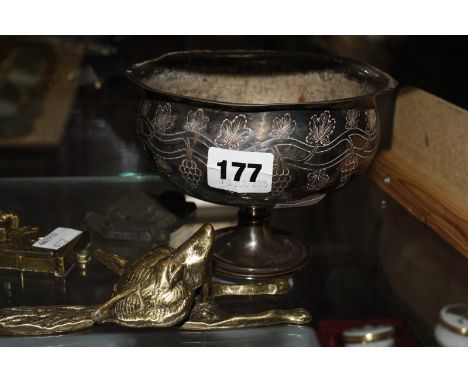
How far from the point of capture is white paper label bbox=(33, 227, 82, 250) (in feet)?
4.35

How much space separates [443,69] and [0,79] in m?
1.10

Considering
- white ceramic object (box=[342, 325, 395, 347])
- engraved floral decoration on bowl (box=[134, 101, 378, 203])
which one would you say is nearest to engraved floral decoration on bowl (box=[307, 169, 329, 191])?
engraved floral decoration on bowl (box=[134, 101, 378, 203])

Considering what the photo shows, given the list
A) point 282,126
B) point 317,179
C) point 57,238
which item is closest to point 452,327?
point 317,179

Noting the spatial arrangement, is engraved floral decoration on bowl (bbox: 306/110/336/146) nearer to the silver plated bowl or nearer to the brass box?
the silver plated bowl

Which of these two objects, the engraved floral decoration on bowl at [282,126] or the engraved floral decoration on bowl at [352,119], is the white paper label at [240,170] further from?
the engraved floral decoration on bowl at [352,119]

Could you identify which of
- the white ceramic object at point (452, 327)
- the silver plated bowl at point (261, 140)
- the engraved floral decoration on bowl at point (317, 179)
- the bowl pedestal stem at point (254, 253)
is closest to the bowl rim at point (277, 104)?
the silver plated bowl at point (261, 140)

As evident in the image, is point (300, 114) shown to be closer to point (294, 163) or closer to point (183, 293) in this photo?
point (294, 163)

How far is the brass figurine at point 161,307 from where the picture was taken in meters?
1.13

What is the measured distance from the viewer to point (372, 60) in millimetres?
1854

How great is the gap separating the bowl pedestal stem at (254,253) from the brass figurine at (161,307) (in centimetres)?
12

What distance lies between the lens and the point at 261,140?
45.0 inches

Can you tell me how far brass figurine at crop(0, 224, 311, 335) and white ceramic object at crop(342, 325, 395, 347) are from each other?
0.08m

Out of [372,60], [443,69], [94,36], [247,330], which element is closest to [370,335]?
[247,330]

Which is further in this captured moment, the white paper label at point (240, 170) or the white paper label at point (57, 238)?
the white paper label at point (57, 238)
